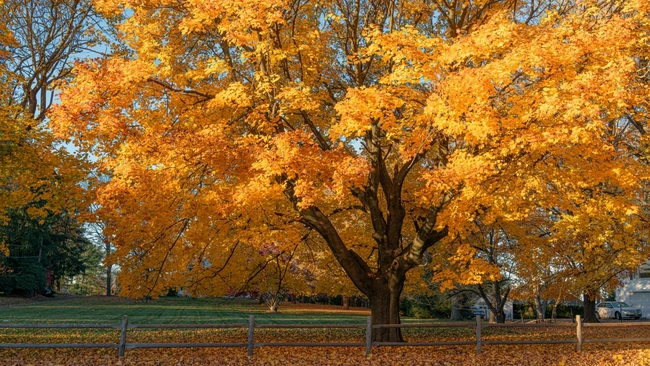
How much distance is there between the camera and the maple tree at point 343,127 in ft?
33.8

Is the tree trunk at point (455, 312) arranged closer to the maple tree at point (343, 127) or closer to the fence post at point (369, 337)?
the maple tree at point (343, 127)

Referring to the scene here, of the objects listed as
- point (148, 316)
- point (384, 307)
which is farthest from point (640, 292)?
point (384, 307)

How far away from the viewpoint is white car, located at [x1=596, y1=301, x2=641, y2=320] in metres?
42.0

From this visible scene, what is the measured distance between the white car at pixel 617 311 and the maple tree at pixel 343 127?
35.4m

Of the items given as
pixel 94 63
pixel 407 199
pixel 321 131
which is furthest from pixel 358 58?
pixel 94 63

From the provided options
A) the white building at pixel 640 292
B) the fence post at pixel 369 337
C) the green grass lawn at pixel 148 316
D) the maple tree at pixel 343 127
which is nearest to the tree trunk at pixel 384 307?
the maple tree at pixel 343 127

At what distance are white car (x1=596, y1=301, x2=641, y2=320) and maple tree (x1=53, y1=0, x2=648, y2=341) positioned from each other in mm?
35418

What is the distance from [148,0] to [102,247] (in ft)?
213

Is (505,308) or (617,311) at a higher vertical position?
(617,311)

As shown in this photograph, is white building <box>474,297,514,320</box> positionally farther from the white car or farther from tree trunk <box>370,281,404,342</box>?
tree trunk <box>370,281,404,342</box>

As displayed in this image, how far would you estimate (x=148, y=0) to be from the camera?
43.6ft

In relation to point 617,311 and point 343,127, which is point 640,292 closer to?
point 617,311

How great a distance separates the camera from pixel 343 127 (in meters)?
11.3

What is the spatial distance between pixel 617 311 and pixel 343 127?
4102 cm
